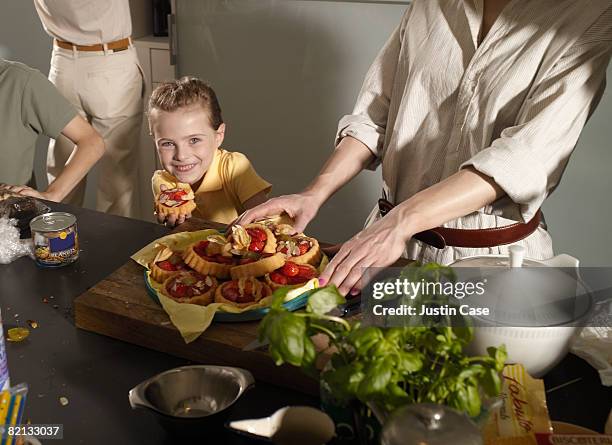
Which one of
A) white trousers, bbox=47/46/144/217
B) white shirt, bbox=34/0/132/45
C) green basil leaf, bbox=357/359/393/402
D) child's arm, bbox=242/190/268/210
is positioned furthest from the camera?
white trousers, bbox=47/46/144/217

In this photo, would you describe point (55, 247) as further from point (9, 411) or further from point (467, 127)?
point (467, 127)

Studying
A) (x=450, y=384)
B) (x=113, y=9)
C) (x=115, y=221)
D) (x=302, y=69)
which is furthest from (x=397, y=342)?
(x=113, y=9)

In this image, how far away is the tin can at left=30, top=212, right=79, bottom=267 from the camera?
1.43 m

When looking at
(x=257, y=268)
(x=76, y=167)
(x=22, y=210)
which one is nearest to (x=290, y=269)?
(x=257, y=268)

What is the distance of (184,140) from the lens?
197cm

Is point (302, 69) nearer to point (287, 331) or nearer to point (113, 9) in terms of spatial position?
point (113, 9)

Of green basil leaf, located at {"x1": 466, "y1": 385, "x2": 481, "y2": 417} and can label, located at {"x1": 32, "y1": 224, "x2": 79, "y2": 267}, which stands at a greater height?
green basil leaf, located at {"x1": 466, "y1": 385, "x2": 481, "y2": 417}

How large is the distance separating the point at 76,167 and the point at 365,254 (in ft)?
4.39

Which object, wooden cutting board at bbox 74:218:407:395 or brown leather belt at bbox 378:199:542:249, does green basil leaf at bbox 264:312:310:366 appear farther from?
brown leather belt at bbox 378:199:542:249

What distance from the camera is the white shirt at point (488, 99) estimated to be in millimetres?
1342

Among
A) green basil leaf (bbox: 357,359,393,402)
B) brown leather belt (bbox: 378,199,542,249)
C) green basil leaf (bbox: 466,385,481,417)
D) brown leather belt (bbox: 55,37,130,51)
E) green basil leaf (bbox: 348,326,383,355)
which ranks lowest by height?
brown leather belt (bbox: 378,199,542,249)

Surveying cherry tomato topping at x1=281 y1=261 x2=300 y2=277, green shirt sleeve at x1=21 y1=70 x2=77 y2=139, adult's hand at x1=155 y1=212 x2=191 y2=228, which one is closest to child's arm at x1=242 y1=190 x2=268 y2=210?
Answer: adult's hand at x1=155 y1=212 x2=191 y2=228

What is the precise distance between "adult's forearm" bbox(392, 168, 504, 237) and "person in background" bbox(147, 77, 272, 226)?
2.32 ft

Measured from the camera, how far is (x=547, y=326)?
94 cm
